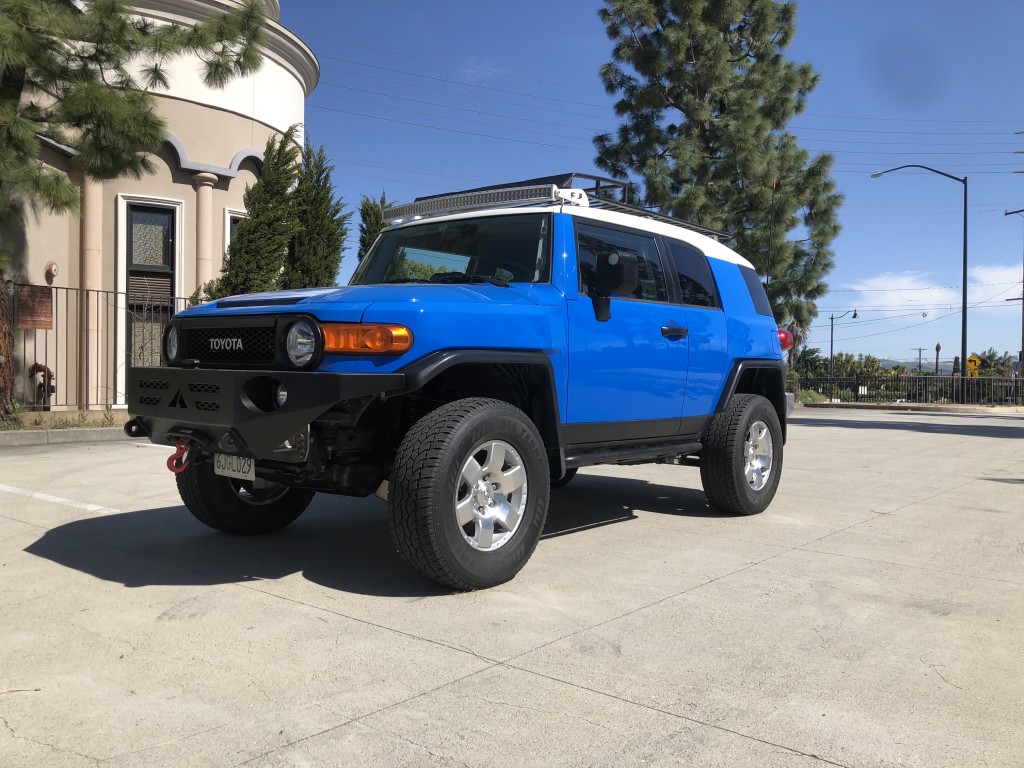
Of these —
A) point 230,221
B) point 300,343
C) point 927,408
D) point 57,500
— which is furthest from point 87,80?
point 927,408

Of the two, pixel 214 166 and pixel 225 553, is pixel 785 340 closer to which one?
pixel 225 553

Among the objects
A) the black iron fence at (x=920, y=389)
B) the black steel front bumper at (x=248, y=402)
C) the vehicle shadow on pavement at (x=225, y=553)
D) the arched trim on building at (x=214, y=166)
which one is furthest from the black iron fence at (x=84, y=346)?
the black iron fence at (x=920, y=389)

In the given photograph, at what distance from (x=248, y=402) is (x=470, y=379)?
1287 millimetres

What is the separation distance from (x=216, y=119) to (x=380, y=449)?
45.6 ft

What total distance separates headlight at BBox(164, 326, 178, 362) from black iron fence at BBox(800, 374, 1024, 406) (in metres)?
34.1

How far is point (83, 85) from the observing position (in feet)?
37.8

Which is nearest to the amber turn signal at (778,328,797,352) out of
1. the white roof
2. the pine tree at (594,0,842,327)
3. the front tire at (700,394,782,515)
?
the white roof

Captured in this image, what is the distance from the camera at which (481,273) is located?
5.38 m

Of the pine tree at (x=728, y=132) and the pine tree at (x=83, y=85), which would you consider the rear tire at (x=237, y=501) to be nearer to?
the pine tree at (x=83, y=85)

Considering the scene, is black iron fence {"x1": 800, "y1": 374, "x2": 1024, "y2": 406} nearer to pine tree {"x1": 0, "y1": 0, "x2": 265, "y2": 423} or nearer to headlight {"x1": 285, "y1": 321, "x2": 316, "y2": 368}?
pine tree {"x1": 0, "y1": 0, "x2": 265, "y2": 423}

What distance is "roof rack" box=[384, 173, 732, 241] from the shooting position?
17.8 ft

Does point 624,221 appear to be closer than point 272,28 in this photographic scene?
Yes

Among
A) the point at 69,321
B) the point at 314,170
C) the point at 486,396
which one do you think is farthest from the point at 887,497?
the point at 69,321

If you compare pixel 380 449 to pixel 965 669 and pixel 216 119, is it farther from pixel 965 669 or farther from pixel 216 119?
pixel 216 119
